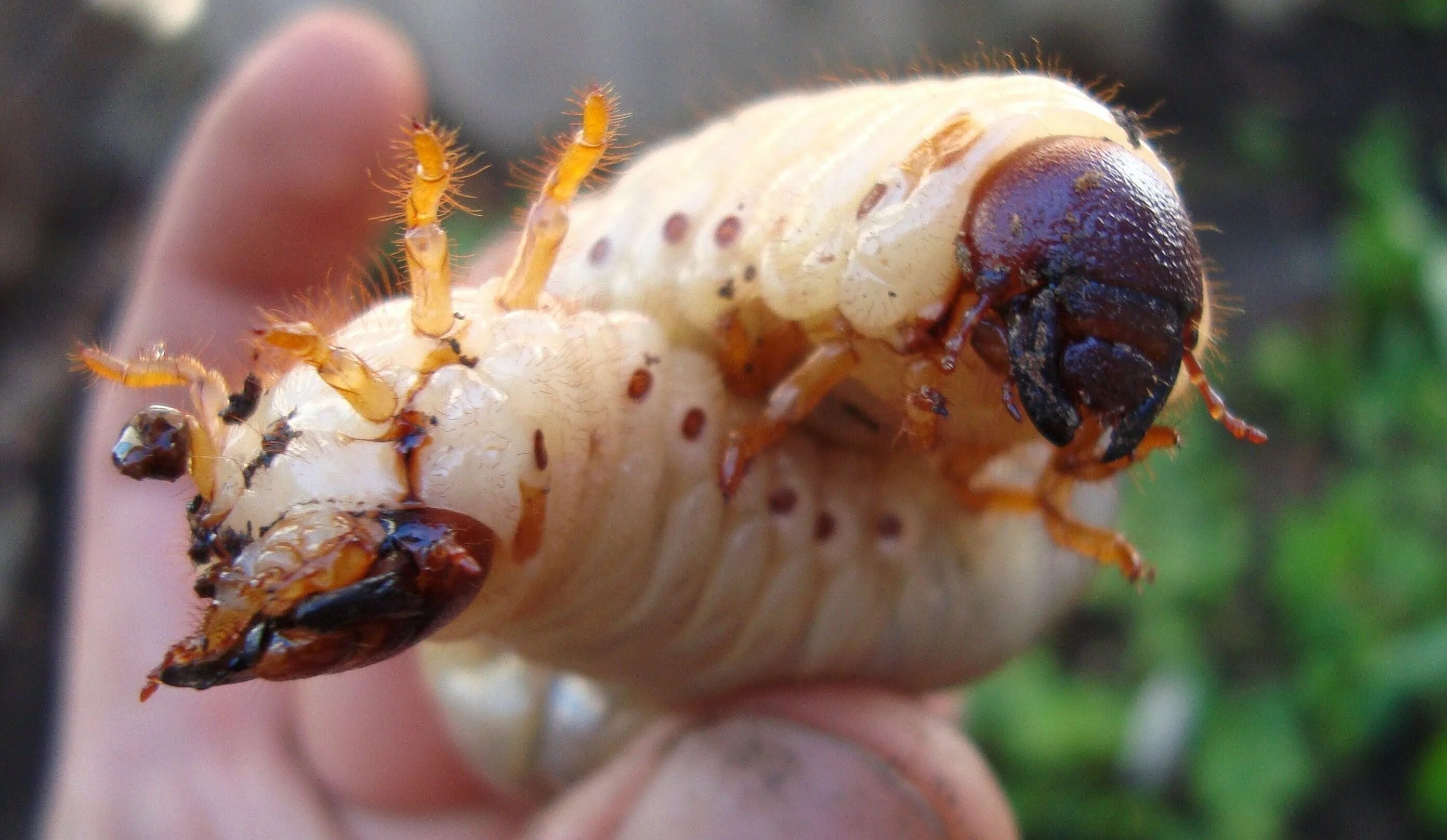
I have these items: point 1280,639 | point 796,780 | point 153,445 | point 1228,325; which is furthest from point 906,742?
point 1228,325

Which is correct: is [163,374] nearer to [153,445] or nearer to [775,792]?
[153,445]

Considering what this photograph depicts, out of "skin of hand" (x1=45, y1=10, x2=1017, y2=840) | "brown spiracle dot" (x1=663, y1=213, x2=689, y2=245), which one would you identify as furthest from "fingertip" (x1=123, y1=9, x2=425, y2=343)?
"brown spiracle dot" (x1=663, y1=213, x2=689, y2=245)

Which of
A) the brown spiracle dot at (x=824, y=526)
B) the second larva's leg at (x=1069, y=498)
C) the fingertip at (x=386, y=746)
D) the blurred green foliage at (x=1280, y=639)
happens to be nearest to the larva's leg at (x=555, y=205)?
the brown spiracle dot at (x=824, y=526)

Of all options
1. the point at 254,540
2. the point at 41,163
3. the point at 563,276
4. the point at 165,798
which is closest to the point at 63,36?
the point at 41,163

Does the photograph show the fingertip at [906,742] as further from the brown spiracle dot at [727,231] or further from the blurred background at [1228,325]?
the brown spiracle dot at [727,231]

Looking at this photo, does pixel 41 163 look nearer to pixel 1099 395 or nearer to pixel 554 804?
pixel 554 804

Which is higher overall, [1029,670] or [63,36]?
[63,36]
